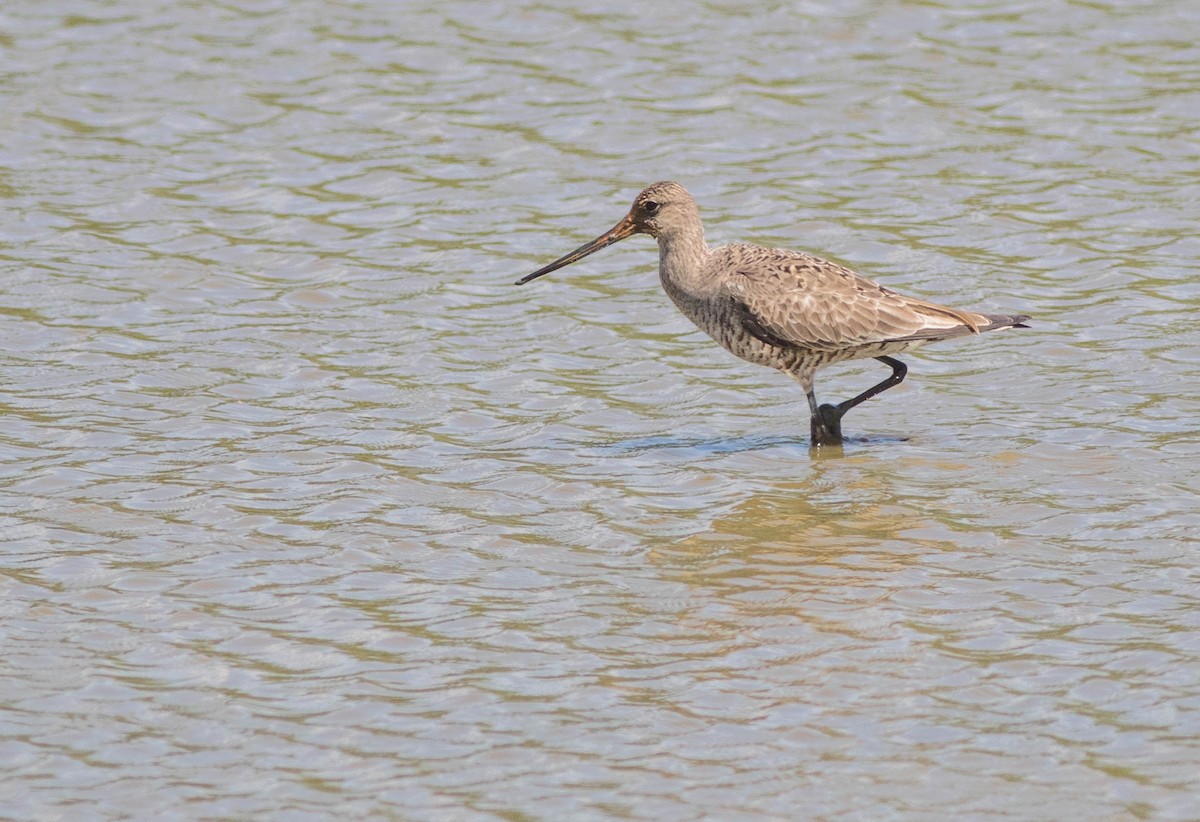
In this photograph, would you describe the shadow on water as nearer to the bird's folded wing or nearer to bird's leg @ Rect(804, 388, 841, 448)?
bird's leg @ Rect(804, 388, 841, 448)

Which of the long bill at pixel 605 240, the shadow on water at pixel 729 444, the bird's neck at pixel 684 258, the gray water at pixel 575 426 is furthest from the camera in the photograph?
the long bill at pixel 605 240

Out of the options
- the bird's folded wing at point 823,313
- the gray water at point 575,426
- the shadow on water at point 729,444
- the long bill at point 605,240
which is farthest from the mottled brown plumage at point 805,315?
the gray water at point 575,426

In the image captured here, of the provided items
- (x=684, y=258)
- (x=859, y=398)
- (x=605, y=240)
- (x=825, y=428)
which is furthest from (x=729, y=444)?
(x=605, y=240)

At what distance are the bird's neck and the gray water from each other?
0.86 m

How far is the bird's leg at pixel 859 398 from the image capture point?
11.3 m

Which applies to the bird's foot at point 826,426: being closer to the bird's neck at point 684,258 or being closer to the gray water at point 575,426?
the gray water at point 575,426

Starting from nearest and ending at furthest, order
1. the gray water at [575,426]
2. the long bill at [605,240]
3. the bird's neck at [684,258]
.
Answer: the gray water at [575,426] < the bird's neck at [684,258] < the long bill at [605,240]

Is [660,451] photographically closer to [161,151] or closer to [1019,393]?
[1019,393]

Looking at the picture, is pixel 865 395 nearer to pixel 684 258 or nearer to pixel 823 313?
pixel 823 313

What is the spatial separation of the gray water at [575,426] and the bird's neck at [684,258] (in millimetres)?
862

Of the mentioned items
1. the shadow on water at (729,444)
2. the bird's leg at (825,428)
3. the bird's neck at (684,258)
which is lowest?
the shadow on water at (729,444)

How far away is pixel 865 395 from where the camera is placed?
11.6m

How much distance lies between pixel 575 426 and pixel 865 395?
1.84 m

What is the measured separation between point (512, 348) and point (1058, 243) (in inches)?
174
